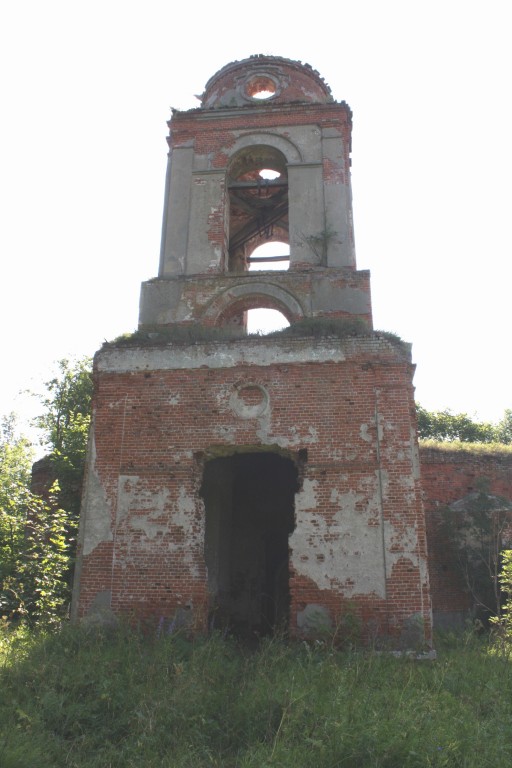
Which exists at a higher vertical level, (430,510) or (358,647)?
(430,510)

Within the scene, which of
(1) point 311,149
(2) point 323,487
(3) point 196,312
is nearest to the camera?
(2) point 323,487

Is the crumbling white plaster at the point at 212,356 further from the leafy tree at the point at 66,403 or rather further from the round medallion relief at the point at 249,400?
the leafy tree at the point at 66,403

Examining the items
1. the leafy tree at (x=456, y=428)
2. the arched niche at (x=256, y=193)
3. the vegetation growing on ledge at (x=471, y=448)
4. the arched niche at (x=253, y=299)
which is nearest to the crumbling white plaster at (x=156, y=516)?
the arched niche at (x=253, y=299)

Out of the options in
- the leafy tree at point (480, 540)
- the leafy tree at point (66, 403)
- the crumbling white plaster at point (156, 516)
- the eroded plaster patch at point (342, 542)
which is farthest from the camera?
the leafy tree at point (66, 403)

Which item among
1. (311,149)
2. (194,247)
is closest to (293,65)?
(311,149)

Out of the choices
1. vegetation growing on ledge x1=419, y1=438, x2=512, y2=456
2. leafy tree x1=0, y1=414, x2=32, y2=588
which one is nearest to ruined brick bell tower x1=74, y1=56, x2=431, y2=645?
leafy tree x1=0, y1=414, x2=32, y2=588

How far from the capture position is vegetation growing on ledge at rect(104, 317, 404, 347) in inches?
372

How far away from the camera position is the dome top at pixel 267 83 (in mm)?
12797

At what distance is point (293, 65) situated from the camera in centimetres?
1301

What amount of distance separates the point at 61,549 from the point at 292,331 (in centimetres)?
500

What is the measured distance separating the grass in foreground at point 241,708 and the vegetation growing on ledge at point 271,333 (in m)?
4.26

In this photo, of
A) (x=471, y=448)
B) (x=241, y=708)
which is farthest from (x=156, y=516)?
(x=471, y=448)

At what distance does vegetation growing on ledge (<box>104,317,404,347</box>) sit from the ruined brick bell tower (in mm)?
38

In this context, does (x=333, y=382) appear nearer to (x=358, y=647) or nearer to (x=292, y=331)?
(x=292, y=331)
